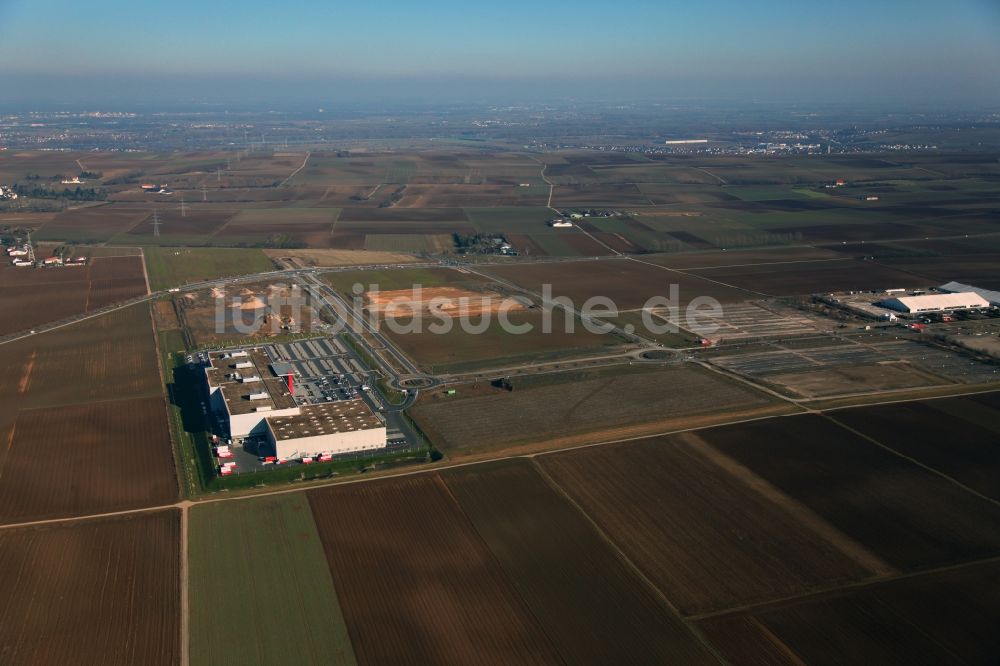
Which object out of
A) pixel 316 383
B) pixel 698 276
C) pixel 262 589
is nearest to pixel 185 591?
pixel 262 589

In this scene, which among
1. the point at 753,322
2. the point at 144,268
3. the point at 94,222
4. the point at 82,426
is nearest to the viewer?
the point at 82,426

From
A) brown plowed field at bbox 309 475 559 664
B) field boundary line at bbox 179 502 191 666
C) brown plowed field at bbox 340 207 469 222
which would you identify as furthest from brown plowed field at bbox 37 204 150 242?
brown plowed field at bbox 309 475 559 664

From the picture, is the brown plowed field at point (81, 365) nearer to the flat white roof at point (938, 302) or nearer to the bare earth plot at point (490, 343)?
the bare earth plot at point (490, 343)

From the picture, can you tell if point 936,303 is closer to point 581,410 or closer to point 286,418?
point 581,410

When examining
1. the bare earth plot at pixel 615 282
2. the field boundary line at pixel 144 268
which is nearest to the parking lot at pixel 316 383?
the field boundary line at pixel 144 268

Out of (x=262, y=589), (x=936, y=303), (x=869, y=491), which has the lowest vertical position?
(x=262, y=589)

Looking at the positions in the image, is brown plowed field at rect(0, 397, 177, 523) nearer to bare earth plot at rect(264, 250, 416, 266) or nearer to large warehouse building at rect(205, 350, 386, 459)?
large warehouse building at rect(205, 350, 386, 459)
